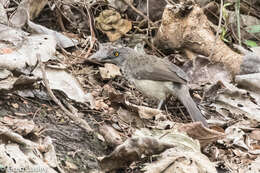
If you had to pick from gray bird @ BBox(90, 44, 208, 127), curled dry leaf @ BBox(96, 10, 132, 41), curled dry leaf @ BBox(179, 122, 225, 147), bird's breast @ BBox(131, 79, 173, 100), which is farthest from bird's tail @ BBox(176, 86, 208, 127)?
curled dry leaf @ BBox(96, 10, 132, 41)

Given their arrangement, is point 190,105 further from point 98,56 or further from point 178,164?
point 178,164

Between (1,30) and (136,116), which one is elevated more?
(1,30)

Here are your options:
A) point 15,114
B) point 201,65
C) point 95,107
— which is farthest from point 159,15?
point 15,114

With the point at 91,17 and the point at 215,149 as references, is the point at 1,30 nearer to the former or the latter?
the point at 91,17

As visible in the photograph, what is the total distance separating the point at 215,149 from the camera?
495 cm

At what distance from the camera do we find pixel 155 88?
642 centimetres

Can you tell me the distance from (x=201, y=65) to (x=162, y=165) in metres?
3.61

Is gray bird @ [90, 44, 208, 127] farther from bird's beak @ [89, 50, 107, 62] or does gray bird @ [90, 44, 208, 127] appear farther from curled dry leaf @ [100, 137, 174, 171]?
curled dry leaf @ [100, 137, 174, 171]

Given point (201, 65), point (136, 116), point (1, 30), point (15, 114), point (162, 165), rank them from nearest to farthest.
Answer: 1. point (162, 165)
2. point (15, 114)
3. point (136, 116)
4. point (1, 30)
5. point (201, 65)

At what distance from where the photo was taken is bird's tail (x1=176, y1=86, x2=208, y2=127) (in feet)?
18.3

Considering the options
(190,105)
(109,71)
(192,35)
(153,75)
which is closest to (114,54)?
(109,71)

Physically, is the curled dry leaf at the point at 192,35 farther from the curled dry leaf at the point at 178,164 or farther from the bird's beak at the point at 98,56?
the curled dry leaf at the point at 178,164

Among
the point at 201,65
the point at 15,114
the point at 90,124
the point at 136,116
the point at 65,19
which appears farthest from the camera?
the point at 65,19

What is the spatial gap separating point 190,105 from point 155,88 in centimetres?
72
